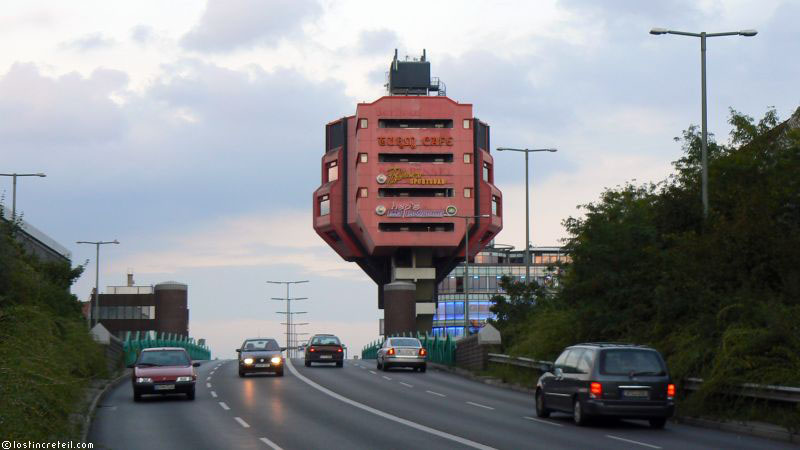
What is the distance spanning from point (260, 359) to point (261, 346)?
4.48 feet

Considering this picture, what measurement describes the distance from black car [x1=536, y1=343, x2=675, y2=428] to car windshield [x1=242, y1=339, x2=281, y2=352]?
2264 centimetres

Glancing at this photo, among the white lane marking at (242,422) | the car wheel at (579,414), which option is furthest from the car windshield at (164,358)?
the car wheel at (579,414)

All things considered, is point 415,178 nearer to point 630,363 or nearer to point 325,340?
point 325,340

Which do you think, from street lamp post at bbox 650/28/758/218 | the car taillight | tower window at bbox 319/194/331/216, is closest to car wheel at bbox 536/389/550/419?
the car taillight

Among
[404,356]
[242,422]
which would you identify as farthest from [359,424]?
[404,356]

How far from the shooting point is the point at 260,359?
42688 mm

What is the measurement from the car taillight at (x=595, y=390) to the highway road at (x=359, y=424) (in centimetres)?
68

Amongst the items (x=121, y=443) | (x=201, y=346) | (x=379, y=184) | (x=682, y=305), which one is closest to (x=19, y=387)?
(x=121, y=443)

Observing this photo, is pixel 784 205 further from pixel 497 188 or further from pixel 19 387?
pixel 497 188

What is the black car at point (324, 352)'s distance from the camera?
5350 centimetres

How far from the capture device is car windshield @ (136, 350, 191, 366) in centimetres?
3088

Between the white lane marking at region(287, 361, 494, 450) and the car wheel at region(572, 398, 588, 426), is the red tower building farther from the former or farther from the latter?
the car wheel at region(572, 398, 588, 426)

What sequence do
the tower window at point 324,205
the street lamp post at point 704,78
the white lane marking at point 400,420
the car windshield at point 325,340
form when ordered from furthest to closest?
1. the tower window at point 324,205
2. the car windshield at point 325,340
3. the street lamp post at point 704,78
4. the white lane marking at point 400,420

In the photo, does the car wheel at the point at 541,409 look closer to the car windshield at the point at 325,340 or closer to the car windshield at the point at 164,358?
the car windshield at the point at 164,358
